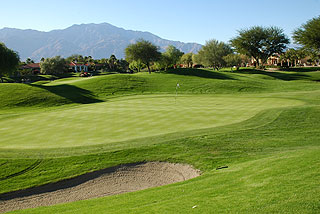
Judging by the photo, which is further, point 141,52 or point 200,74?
point 141,52

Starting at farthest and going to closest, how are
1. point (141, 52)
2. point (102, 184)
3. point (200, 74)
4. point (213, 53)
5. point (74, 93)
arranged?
point (213, 53) → point (141, 52) → point (200, 74) → point (74, 93) → point (102, 184)

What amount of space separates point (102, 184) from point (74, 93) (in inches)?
1493

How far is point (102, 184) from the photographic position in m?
11.8

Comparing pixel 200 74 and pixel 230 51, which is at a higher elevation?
pixel 230 51

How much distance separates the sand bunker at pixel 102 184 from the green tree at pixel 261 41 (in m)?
89.3

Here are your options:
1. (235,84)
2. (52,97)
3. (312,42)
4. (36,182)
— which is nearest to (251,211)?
(36,182)

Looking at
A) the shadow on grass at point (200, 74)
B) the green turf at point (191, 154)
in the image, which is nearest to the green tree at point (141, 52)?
the shadow on grass at point (200, 74)

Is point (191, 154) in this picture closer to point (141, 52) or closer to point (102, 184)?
point (102, 184)

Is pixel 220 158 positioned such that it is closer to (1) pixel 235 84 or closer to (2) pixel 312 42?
(1) pixel 235 84

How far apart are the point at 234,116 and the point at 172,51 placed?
77.1 metres

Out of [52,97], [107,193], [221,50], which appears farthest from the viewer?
[221,50]

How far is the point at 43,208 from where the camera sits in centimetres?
959

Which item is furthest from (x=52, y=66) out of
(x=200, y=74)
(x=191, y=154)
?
(x=191, y=154)

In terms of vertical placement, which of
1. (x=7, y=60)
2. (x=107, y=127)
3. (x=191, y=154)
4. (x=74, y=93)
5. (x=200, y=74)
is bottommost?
(x=191, y=154)
